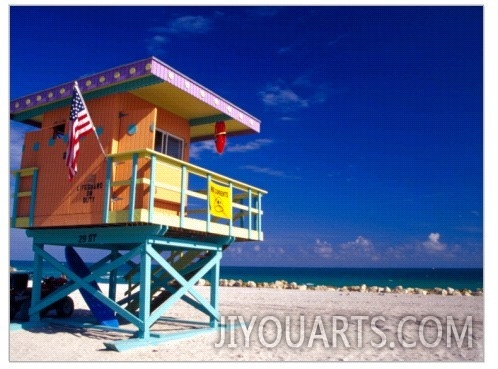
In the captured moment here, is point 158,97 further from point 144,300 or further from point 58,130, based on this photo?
point 144,300

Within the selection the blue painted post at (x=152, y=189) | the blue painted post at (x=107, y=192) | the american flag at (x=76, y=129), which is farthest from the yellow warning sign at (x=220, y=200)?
the american flag at (x=76, y=129)

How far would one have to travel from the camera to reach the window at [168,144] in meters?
12.1

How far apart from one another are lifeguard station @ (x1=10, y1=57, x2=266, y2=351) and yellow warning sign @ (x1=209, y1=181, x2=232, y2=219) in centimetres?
3

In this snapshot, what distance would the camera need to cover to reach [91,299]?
11.7 meters

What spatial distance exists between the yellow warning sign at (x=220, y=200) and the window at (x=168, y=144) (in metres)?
1.65

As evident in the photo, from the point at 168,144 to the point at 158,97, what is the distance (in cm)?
137

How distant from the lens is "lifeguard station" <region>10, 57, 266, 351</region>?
10164 mm

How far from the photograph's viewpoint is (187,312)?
1705cm

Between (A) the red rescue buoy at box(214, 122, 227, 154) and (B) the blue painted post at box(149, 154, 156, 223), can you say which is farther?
(A) the red rescue buoy at box(214, 122, 227, 154)

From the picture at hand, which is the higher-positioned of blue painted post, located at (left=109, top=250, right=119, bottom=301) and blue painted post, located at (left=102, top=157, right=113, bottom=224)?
blue painted post, located at (left=102, top=157, right=113, bottom=224)

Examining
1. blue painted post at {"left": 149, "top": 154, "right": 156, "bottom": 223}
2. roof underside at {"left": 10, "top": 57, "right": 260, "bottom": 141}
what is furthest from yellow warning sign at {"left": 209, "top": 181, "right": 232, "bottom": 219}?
roof underside at {"left": 10, "top": 57, "right": 260, "bottom": 141}

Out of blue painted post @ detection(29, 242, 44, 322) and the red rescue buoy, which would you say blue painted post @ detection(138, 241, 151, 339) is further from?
the red rescue buoy

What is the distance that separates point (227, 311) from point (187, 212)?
730 centimetres
